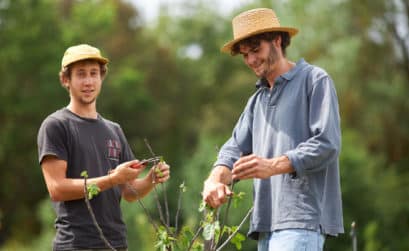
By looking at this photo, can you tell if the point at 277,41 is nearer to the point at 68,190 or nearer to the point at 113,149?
the point at 113,149

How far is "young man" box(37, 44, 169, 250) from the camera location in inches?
187

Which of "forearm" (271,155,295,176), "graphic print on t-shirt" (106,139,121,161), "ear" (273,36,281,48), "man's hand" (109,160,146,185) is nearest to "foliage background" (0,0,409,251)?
"graphic print on t-shirt" (106,139,121,161)

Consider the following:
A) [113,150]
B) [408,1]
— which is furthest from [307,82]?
[408,1]

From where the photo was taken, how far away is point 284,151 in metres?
4.23

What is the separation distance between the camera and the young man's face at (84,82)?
497 centimetres

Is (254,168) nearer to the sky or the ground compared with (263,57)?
nearer to the ground

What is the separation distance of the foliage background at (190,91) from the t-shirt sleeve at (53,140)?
1674cm

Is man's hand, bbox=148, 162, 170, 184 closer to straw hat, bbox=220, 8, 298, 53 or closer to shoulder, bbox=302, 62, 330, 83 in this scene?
straw hat, bbox=220, 8, 298, 53

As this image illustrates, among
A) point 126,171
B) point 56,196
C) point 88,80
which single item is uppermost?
point 88,80

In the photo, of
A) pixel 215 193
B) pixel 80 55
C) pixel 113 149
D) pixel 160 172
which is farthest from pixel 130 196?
pixel 215 193

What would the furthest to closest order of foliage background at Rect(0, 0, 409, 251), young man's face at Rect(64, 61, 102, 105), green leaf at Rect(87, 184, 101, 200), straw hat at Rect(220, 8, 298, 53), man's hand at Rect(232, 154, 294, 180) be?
foliage background at Rect(0, 0, 409, 251)
young man's face at Rect(64, 61, 102, 105)
green leaf at Rect(87, 184, 101, 200)
straw hat at Rect(220, 8, 298, 53)
man's hand at Rect(232, 154, 294, 180)

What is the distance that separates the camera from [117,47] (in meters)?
36.3

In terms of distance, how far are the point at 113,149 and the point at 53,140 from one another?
0.34m

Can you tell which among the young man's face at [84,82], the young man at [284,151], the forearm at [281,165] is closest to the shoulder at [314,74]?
the young man at [284,151]
